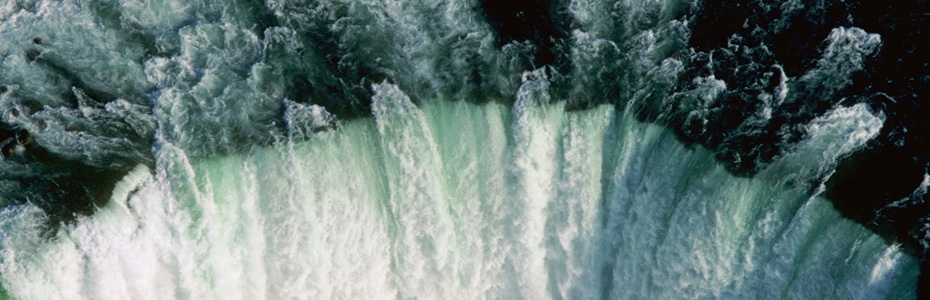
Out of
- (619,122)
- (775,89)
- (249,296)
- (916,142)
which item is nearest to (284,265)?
(249,296)

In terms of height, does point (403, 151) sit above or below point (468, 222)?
above

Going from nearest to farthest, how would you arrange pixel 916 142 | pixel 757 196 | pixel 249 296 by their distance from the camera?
pixel 916 142 → pixel 757 196 → pixel 249 296

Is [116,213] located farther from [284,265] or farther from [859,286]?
[859,286]

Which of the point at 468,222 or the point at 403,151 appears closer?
the point at 403,151
